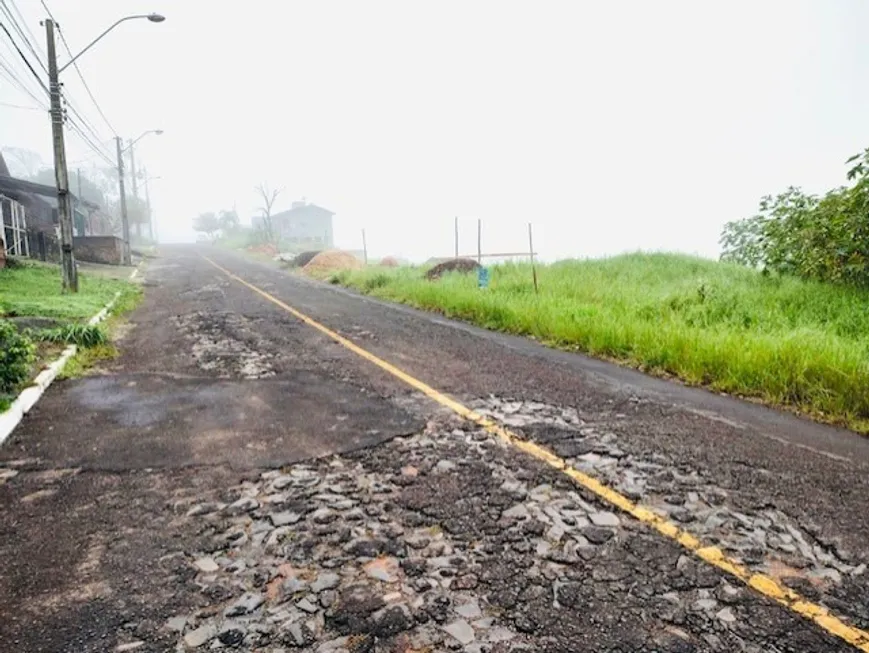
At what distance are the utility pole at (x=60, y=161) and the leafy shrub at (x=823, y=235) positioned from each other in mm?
15981

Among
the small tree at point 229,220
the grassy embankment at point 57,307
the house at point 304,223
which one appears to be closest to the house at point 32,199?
the grassy embankment at point 57,307

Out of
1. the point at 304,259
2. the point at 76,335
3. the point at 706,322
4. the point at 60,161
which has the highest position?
the point at 60,161

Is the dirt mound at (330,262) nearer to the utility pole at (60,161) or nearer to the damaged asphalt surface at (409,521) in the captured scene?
the utility pole at (60,161)

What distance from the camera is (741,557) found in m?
2.48

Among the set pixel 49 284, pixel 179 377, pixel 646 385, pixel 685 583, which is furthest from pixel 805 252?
pixel 49 284

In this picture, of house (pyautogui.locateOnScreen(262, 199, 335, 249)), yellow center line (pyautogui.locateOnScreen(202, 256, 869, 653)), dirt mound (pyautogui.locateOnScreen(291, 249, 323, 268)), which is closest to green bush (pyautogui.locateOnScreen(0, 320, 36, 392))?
yellow center line (pyautogui.locateOnScreen(202, 256, 869, 653))

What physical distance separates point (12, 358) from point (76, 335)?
247cm

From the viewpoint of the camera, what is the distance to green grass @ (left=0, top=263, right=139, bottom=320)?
30.4ft

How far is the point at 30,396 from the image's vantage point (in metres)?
5.08

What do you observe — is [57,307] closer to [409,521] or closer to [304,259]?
[409,521]

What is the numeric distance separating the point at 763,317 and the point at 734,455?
17.7 feet

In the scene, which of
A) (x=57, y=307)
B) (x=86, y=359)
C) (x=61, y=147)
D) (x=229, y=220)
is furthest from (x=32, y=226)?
(x=229, y=220)

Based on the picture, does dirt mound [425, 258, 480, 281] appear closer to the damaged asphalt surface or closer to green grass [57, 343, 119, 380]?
green grass [57, 343, 119, 380]

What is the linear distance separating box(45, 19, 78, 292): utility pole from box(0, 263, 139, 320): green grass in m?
0.54
